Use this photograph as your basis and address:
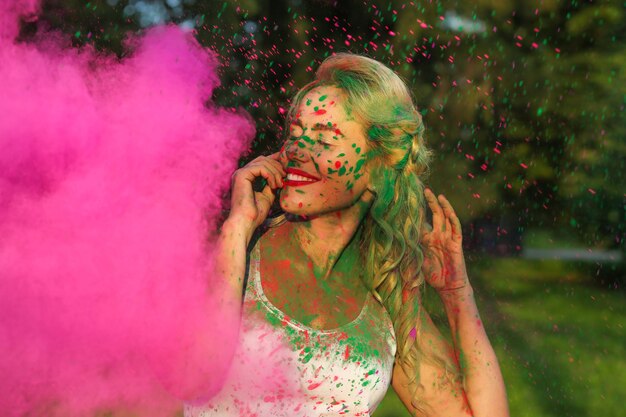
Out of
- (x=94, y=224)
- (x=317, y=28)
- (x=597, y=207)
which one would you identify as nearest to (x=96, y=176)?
(x=94, y=224)

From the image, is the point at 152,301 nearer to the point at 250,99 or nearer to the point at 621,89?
the point at 250,99

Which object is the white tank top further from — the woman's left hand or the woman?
the woman's left hand

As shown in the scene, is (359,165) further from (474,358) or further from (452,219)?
(474,358)

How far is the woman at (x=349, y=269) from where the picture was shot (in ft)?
7.79

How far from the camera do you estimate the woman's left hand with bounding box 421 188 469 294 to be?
2.77 meters

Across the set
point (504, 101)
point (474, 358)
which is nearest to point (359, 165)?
point (474, 358)

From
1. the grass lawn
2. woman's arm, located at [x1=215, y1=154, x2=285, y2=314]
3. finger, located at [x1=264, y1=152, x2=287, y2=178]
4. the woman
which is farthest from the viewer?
the grass lawn

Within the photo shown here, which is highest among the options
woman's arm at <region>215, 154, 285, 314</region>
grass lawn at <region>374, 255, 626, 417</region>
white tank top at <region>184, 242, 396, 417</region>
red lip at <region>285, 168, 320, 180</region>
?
red lip at <region>285, 168, 320, 180</region>

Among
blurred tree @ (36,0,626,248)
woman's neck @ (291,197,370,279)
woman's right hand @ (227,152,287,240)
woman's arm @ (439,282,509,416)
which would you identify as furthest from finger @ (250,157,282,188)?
blurred tree @ (36,0,626,248)

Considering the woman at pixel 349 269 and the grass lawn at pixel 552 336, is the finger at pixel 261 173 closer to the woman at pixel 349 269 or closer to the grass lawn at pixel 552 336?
the woman at pixel 349 269

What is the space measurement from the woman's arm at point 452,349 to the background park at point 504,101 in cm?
383

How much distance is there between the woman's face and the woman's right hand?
0.12ft

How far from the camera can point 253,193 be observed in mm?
2439

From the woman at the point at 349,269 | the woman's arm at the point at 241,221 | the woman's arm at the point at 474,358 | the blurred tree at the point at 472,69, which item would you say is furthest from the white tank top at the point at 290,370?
the blurred tree at the point at 472,69
